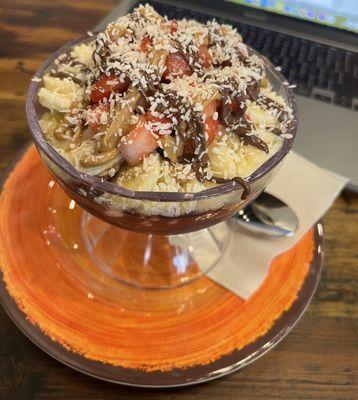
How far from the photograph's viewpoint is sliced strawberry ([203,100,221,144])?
716mm

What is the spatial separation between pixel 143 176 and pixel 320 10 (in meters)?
0.94

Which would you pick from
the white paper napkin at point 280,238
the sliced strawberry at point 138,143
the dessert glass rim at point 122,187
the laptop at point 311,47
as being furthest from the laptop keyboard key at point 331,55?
the sliced strawberry at point 138,143

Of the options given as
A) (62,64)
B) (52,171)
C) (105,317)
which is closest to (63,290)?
(105,317)

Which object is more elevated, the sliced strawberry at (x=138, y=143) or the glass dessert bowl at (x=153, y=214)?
the sliced strawberry at (x=138, y=143)

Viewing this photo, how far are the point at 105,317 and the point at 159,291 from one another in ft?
0.37

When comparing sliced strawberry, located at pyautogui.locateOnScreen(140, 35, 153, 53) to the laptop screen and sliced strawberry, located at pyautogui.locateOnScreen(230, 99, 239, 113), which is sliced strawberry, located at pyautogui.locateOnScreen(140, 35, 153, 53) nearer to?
sliced strawberry, located at pyautogui.locateOnScreen(230, 99, 239, 113)

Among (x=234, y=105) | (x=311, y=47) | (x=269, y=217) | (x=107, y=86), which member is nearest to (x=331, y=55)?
(x=311, y=47)

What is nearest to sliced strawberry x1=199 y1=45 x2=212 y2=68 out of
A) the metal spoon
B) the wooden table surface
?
the metal spoon

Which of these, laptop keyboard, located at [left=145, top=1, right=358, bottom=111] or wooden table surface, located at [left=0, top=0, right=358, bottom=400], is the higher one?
laptop keyboard, located at [left=145, top=1, right=358, bottom=111]

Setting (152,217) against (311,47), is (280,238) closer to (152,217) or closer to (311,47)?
(152,217)

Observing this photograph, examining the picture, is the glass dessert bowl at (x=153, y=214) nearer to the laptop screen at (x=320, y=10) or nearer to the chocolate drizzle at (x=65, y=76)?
the chocolate drizzle at (x=65, y=76)

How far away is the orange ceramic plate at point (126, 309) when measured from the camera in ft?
2.53

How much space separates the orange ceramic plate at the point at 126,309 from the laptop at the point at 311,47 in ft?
1.41

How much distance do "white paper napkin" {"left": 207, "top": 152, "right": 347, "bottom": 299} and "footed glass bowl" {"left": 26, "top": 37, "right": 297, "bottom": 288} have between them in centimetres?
3
